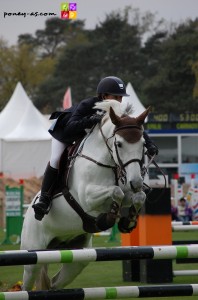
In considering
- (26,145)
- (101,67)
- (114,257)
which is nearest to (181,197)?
(26,145)

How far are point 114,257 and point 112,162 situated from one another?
171 centimetres

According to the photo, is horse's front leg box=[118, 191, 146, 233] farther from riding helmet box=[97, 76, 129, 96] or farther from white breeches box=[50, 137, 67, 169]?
riding helmet box=[97, 76, 129, 96]

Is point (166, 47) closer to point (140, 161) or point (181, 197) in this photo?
point (181, 197)

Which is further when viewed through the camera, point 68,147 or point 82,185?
point 68,147

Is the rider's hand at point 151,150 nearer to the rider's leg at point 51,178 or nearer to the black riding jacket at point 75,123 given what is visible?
the black riding jacket at point 75,123

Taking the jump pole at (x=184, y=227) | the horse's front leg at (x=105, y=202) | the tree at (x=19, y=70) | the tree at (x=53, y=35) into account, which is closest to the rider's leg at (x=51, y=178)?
the horse's front leg at (x=105, y=202)

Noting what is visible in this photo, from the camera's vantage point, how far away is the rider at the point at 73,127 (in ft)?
23.8

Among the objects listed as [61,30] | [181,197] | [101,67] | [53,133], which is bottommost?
[181,197]

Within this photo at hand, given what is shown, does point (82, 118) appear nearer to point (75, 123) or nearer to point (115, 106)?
point (75, 123)

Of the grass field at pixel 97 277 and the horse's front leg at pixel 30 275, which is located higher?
the horse's front leg at pixel 30 275

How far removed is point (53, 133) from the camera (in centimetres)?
758

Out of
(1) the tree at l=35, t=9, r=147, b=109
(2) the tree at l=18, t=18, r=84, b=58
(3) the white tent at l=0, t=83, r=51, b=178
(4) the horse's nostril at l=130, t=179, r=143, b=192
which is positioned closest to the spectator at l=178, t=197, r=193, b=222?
(3) the white tent at l=0, t=83, r=51, b=178

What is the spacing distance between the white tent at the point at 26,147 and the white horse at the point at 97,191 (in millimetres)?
23474

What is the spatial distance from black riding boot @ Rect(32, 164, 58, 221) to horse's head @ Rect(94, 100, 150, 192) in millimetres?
778
